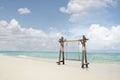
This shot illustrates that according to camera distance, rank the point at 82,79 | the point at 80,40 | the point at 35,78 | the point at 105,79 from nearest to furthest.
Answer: the point at 35,78 → the point at 82,79 → the point at 105,79 → the point at 80,40

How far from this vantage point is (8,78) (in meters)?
11.5

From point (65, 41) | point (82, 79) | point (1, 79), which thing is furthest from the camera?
point (65, 41)

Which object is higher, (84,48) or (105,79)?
(84,48)

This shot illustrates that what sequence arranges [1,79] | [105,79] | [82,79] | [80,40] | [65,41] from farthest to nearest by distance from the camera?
[65,41] < [80,40] < [105,79] < [82,79] < [1,79]

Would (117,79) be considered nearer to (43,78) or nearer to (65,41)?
(43,78)

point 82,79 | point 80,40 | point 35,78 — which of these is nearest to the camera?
point 35,78

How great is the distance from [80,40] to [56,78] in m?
9.42

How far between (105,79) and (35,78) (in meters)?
5.07

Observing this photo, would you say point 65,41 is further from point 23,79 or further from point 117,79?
point 23,79

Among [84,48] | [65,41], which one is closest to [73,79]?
[84,48]

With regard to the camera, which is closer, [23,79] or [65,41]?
[23,79]

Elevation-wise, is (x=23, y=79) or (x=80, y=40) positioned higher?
(x=80, y=40)

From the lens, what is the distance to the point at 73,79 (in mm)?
12414

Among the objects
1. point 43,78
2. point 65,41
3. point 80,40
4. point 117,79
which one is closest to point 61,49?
point 65,41
